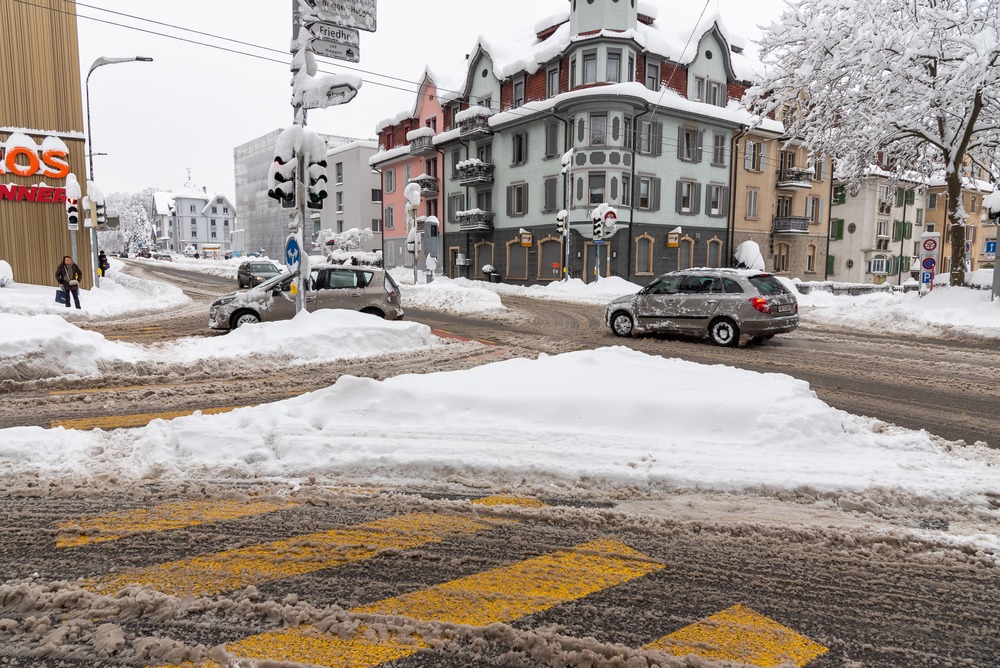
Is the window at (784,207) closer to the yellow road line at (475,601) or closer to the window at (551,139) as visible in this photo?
the window at (551,139)

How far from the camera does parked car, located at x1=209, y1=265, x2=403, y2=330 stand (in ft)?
43.5

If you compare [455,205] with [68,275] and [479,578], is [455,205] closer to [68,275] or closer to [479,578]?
[68,275]

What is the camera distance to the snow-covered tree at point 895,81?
17.6 meters

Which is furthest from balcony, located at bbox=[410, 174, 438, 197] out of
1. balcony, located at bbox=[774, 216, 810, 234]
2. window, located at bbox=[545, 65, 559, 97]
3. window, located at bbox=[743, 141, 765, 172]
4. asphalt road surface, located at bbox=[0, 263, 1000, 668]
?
asphalt road surface, located at bbox=[0, 263, 1000, 668]

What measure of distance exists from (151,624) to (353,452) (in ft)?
7.66

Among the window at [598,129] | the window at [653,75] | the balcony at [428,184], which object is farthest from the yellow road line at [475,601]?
the balcony at [428,184]

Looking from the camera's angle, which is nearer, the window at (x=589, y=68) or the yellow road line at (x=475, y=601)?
the yellow road line at (x=475, y=601)

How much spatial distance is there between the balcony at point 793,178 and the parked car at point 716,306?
30.7 m

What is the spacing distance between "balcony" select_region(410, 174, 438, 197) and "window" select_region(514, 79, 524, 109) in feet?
30.2

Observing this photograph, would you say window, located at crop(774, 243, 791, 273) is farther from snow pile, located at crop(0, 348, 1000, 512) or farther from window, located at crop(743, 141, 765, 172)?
snow pile, located at crop(0, 348, 1000, 512)

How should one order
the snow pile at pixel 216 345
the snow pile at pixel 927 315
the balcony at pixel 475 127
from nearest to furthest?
1. the snow pile at pixel 216 345
2. the snow pile at pixel 927 315
3. the balcony at pixel 475 127

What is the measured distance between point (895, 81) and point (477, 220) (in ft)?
80.2

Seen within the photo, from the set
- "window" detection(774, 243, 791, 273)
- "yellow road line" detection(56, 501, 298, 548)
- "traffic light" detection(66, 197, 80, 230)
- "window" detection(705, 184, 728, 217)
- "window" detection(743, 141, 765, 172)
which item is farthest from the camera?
"window" detection(774, 243, 791, 273)

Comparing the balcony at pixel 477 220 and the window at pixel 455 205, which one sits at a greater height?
the window at pixel 455 205
